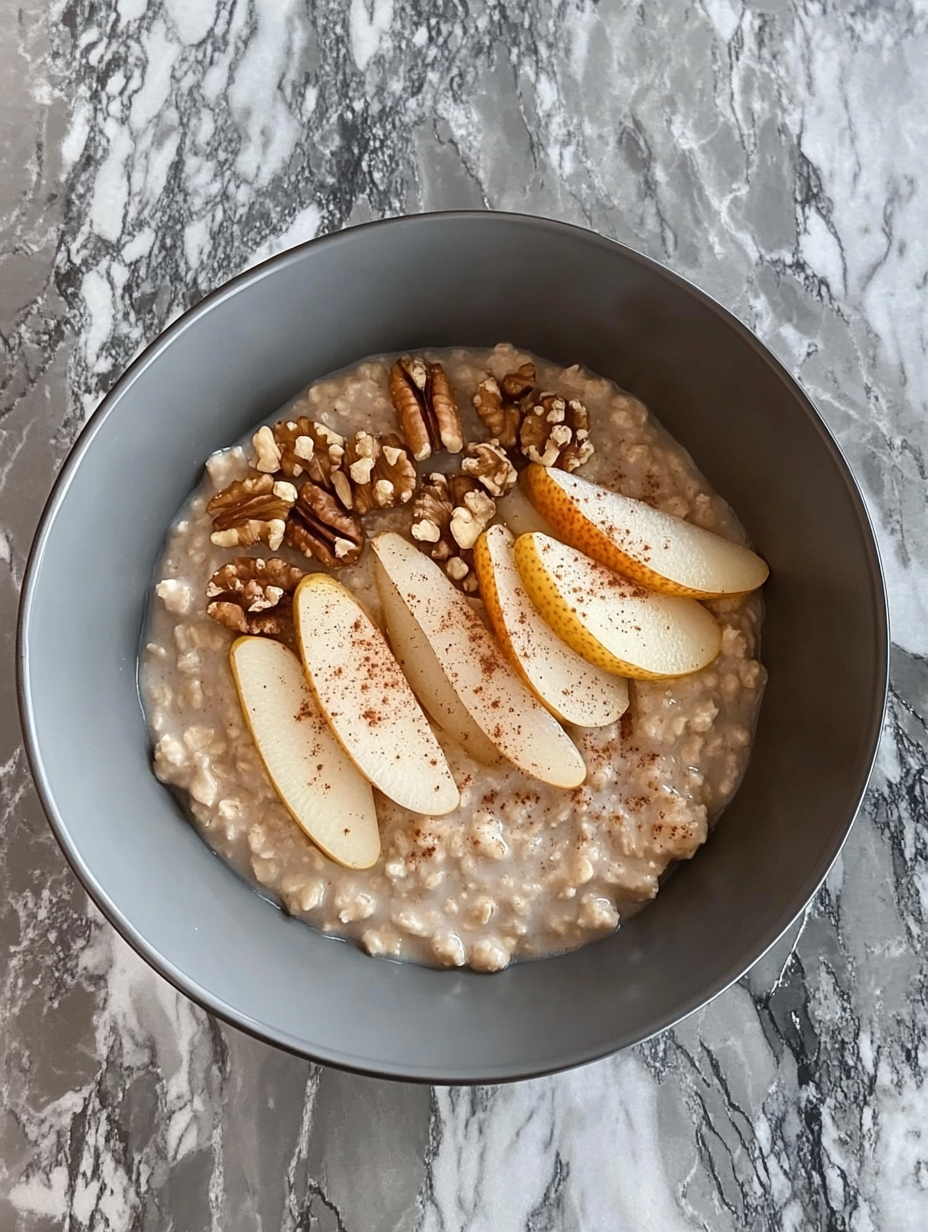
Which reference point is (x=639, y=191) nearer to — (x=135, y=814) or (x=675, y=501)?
(x=675, y=501)

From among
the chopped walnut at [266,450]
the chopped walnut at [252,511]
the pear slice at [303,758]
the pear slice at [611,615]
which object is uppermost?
the pear slice at [611,615]

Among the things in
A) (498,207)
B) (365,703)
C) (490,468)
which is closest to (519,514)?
(490,468)

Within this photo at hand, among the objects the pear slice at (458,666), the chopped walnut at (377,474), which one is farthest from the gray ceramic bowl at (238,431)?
the pear slice at (458,666)

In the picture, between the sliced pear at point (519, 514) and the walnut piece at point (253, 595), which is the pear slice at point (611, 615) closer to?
the sliced pear at point (519, 514)

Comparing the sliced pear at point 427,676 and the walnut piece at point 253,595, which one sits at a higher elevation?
the sliced pear at point 427,676

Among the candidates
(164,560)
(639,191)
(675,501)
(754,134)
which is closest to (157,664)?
(164,560)

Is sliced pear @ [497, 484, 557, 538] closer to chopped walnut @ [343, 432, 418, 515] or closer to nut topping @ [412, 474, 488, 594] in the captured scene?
nut topping @ [412, 474, 488, 594]
